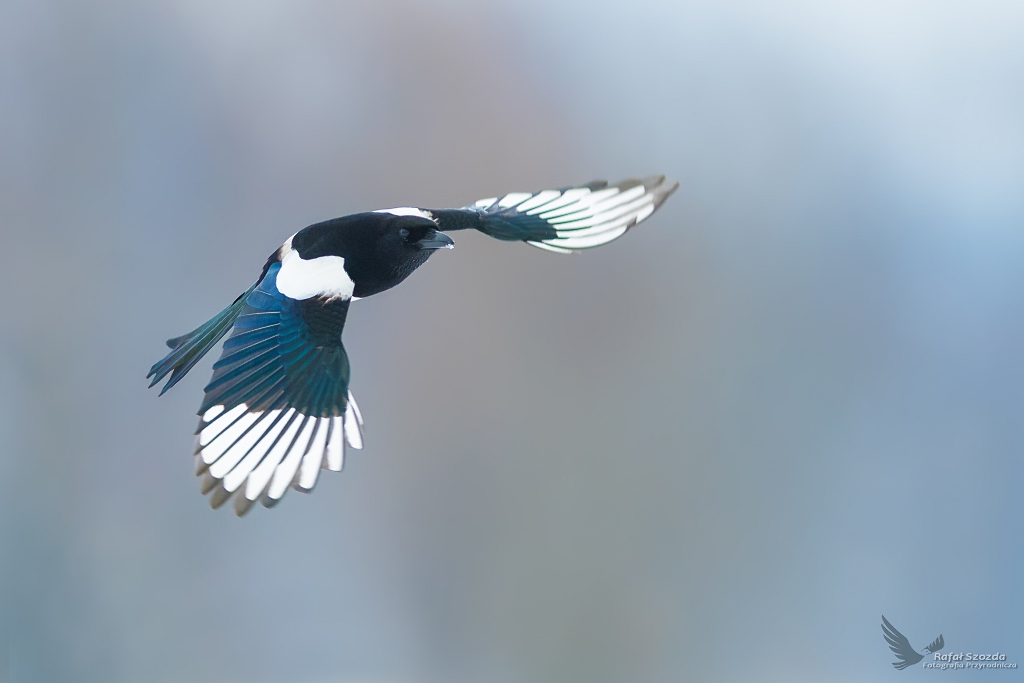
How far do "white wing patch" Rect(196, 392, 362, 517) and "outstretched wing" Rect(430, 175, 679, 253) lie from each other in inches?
6.3

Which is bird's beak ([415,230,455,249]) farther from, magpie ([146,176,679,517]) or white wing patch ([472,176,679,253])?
white wing patch ([472,176,679,253])

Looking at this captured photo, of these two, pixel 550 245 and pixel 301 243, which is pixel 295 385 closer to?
pixel 301 243

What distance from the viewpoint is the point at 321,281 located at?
59 centimetres

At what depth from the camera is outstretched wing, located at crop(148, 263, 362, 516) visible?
56 centimetres

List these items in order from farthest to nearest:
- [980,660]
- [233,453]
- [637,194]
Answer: [980,660] → [637,194] → [233,453]

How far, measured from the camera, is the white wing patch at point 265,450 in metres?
0.55

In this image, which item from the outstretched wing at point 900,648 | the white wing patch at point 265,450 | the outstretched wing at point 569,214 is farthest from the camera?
the outstretched wing at point 900,648

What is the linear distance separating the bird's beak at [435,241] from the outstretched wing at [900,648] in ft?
4.08

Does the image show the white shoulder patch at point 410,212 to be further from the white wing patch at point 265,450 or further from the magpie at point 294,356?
the white wing patch at point 265,450

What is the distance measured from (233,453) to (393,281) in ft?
0.46

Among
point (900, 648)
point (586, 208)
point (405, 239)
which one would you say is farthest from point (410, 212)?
point (900, 648)

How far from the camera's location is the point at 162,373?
58cm

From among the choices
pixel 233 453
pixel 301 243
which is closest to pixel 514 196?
pixel 301 243

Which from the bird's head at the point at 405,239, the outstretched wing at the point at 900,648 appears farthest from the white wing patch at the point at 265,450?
the outstretched wing at the point at 900,648
